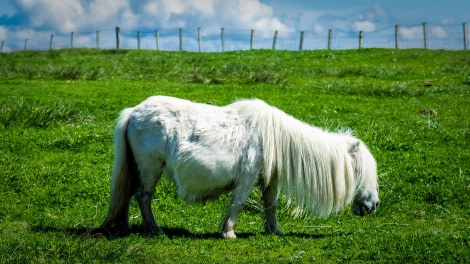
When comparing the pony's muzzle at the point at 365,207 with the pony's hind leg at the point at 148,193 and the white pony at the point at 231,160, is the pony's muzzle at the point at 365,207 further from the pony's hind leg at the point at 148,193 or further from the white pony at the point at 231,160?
the pony's hind leg at the point at 148,193

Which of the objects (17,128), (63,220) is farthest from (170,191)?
(17,128)

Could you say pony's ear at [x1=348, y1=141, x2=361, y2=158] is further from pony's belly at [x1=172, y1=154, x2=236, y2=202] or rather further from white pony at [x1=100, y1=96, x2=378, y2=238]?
pony's belly at [x1=172, y1=154, x2=236, y2=202]

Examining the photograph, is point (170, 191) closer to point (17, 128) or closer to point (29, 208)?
point (29, 208)

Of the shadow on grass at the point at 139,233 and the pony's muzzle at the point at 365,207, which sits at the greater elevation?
the pony's muzzle at the point at 365,207

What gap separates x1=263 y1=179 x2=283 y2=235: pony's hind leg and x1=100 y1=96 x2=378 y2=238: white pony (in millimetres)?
15

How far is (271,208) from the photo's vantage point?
7.95 m

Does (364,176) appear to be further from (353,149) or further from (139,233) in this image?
(139,233)

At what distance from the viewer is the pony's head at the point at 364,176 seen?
792 centimetres

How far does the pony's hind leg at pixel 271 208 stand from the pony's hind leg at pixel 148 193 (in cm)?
157

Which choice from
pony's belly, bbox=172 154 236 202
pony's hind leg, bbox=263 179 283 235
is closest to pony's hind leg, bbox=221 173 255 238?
pony's belly, bbox=172 154 236 202

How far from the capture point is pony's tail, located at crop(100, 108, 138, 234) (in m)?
7.55

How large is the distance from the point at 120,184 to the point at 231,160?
5.27ft

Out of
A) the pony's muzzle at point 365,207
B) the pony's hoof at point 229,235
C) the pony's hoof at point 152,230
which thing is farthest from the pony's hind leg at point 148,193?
the pony's muzzle at point 365,207

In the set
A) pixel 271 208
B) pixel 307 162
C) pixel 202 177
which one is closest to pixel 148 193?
pixel 202 177
